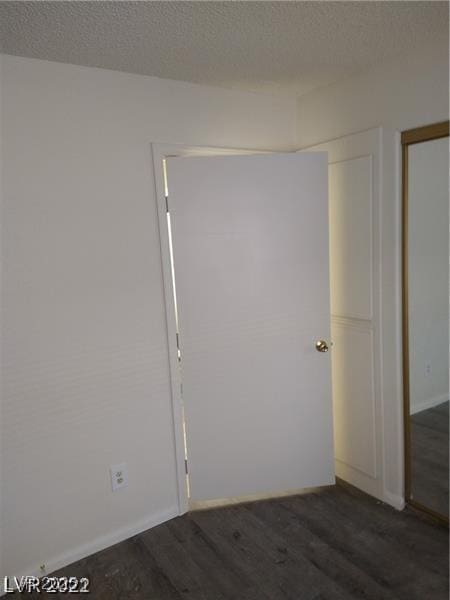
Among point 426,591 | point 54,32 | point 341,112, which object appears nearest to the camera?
point 54,32

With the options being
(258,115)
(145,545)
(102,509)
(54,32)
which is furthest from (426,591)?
(54,32)

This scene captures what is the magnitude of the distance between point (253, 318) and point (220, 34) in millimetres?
1329

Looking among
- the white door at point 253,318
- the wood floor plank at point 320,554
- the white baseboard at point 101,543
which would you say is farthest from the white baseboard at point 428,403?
the white baseboard at point 101,543

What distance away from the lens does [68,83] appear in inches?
78.5

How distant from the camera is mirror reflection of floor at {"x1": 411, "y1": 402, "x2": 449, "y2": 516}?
2.17 meters

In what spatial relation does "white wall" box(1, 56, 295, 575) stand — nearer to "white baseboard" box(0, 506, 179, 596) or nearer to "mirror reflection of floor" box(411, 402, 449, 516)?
"white baseboard" box(0, 506, 179, 596)

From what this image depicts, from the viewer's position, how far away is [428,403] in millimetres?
2203

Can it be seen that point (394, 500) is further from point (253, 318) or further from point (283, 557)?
point (253, 318)

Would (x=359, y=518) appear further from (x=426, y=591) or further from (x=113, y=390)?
(x=113, y=390)

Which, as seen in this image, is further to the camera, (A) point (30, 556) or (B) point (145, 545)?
(B) point (145, 545)

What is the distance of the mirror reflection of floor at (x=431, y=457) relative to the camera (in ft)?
7.11

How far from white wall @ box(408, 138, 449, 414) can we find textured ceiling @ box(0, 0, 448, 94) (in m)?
0.51

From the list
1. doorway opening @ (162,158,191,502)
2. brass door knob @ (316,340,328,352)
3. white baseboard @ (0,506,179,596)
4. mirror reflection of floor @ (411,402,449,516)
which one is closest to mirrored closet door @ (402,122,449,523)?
mirror reflection of floor @ (411,402,449,516)

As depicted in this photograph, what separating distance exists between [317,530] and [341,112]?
2176mm
